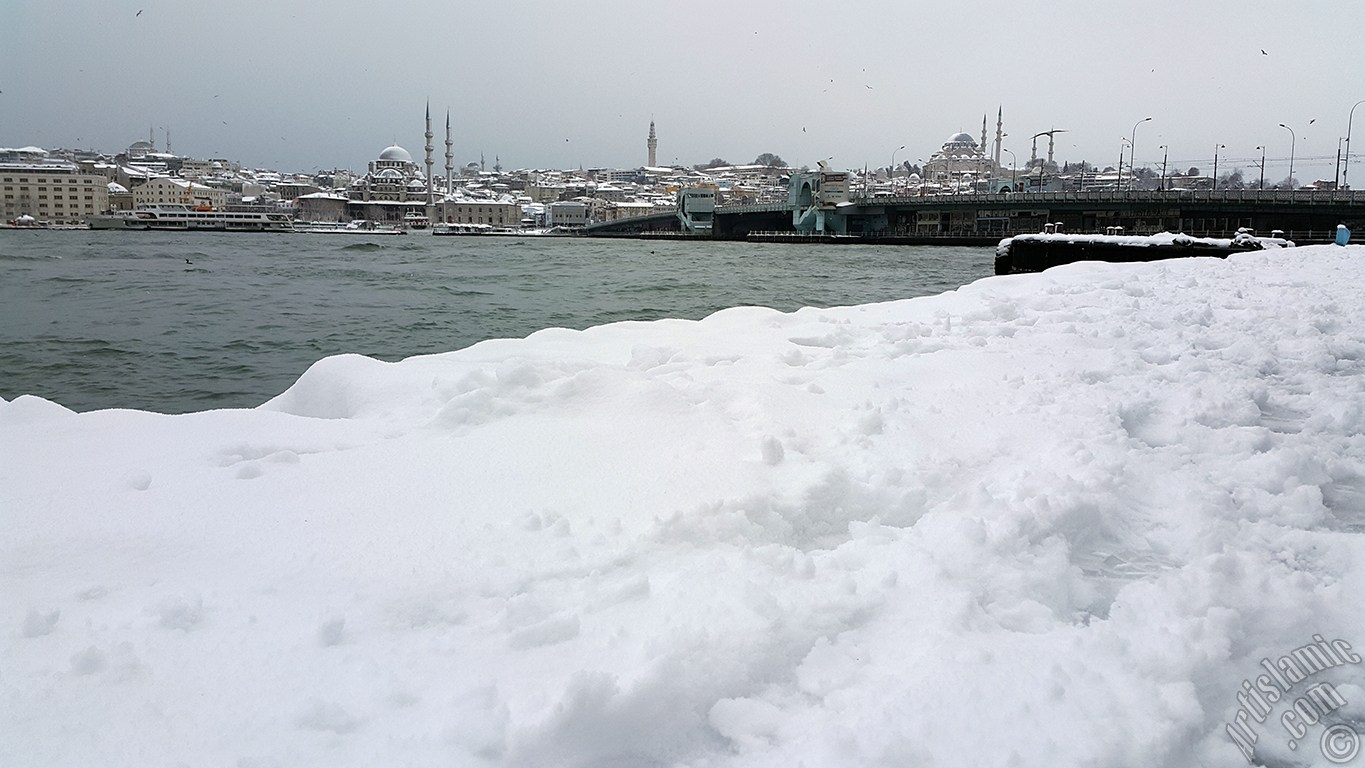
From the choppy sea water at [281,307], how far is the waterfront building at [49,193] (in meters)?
75.5

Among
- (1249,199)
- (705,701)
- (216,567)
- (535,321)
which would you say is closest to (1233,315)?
(705,701)

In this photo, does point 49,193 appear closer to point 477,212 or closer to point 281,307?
point 477,212

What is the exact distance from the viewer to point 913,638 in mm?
1930

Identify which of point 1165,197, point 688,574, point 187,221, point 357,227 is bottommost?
point 688,574

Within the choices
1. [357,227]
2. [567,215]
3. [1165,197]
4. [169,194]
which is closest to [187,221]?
[357,227]

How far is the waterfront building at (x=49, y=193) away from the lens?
309 feet

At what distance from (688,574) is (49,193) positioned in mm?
118913

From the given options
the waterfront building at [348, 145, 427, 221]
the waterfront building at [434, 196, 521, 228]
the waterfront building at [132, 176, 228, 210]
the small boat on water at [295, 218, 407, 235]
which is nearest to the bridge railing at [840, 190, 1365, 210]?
the waterfront building at [434, 196, 521, 228]

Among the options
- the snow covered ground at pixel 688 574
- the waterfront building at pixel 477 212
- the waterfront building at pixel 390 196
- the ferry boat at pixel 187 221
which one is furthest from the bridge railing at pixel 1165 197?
the waterfront building at pixel 390 196

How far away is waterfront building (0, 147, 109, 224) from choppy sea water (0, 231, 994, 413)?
75.5 m

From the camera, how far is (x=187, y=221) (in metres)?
88.4

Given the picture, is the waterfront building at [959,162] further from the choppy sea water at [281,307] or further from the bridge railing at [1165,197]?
the choppy sea water at [281,307]

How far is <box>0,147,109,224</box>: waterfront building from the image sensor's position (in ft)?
309

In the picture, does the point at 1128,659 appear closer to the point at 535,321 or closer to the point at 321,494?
the point at 321,494
